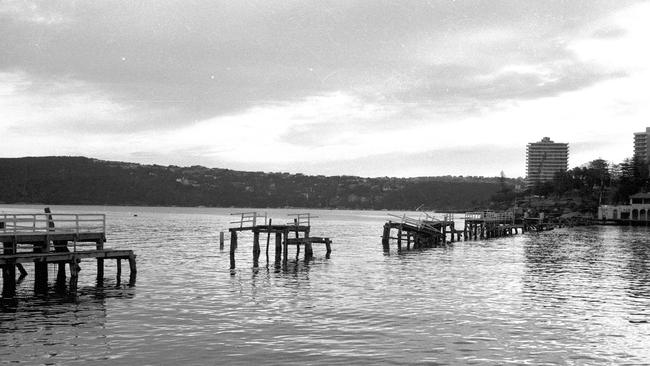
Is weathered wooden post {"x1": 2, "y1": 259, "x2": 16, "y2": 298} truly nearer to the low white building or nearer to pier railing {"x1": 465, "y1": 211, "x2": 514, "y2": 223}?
pier railing {"x1": 465, "y1": 211, "x2": 514, "y2": 223}

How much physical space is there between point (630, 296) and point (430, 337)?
1541 cm

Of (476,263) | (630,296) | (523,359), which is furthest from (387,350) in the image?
(476,263)

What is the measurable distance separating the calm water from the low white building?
127m

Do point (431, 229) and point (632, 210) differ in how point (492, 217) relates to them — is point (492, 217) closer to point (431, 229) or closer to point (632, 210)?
point (431, 229)

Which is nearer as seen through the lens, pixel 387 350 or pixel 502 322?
pixel 387 350

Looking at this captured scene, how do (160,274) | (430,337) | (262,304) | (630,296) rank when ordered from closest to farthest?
(430,337) < (262,304) < (630,296) < (160,274)

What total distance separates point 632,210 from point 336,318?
156 meters

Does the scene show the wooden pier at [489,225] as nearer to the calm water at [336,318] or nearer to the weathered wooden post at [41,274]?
the calm water at [336,318]

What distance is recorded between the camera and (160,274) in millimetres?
39594

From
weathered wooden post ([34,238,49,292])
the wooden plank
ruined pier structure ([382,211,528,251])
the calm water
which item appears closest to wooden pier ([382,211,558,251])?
ruined pier structure ([382,211,528,251])

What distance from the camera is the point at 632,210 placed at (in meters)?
160

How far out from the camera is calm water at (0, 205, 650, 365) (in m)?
19.2

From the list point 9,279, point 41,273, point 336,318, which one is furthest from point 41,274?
point 336,318

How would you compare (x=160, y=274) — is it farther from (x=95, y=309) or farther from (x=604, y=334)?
(x=604, y=334)
